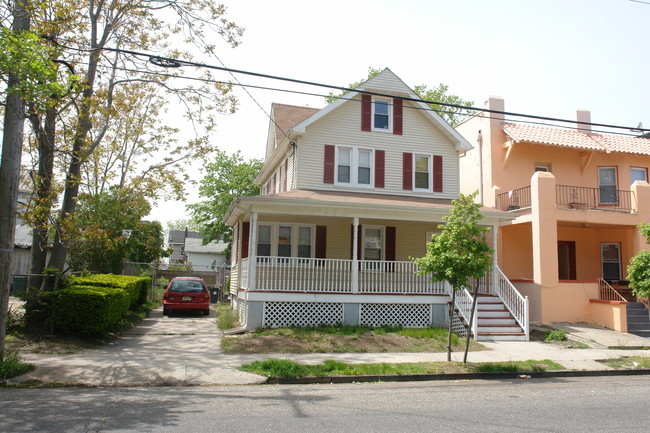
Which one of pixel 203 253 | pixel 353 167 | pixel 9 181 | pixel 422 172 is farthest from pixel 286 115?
pixel 203 253

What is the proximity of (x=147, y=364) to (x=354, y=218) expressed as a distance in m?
7.75

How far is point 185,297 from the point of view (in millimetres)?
19469

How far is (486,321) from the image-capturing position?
14.9 meters

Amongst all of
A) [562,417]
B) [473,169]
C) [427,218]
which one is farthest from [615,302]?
[562,417]

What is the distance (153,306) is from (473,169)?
16289 mm

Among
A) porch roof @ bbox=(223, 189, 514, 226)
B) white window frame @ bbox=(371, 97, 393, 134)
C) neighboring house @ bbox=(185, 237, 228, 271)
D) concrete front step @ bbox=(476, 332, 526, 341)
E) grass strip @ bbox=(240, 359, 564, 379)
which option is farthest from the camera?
neighboring house @ bbox=(185, 237, 228, 271)

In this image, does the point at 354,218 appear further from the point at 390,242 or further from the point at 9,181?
the point at 9,181

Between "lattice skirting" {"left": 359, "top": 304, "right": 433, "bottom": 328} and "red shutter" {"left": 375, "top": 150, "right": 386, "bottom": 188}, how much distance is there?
4904 millimetres

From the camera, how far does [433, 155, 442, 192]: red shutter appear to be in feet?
62.3

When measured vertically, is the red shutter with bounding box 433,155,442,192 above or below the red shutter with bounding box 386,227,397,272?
above

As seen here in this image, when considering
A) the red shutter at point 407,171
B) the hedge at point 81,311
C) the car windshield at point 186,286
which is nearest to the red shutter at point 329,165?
the red shutter at point 407,171

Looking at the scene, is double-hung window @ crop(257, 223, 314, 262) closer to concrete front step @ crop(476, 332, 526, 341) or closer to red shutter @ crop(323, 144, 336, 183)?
red shutter @ crop(323, 144, 336, 183)

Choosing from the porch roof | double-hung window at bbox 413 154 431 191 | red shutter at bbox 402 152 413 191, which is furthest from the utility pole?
double-hung window at bbox 413 154 431 191

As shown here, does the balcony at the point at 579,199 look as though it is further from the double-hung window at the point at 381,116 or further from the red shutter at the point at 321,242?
the red shutter at the point at 321,242
